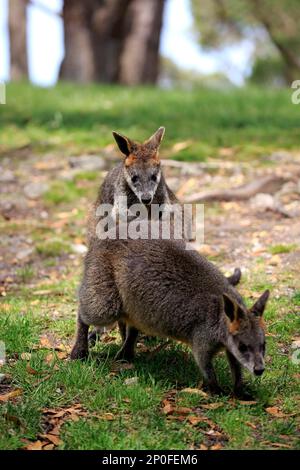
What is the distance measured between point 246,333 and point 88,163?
5957 mm

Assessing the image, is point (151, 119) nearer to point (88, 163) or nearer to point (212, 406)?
point (88, 163)

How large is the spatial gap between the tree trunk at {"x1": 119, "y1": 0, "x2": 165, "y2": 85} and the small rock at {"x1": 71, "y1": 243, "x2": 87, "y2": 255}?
33.1 feet

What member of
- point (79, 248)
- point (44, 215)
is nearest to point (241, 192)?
point (79, 248)

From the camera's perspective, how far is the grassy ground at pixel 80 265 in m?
4.24

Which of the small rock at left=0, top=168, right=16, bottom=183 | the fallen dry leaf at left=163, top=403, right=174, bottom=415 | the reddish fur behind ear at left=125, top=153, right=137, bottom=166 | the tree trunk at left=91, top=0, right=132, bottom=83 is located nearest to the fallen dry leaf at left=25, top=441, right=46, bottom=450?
the fallen dry leaf at left=163, top=403, right=174, bottom=415

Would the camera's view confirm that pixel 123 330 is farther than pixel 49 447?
Yes

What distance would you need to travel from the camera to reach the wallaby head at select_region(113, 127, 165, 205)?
19.9 feet

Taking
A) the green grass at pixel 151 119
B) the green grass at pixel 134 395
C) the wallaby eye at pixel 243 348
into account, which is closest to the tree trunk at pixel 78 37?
the green grass at pixel 151 119

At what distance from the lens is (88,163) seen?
10047mm

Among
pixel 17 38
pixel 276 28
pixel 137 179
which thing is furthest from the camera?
pixel 276 28

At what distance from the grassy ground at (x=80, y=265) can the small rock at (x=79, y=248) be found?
4 cm

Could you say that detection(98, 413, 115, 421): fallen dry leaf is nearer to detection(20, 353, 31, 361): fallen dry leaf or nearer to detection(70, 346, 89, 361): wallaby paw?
detection(70, 346, 89, 361): wallaby paw

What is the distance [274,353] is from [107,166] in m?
5.27
